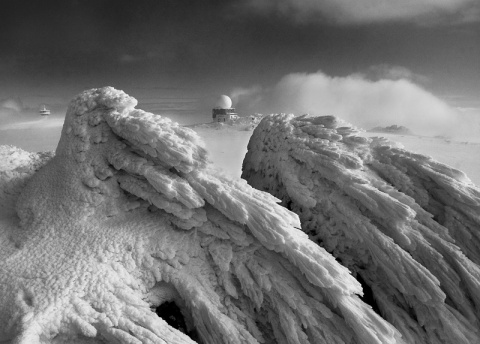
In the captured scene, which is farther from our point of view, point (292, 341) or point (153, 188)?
point (153, 188)

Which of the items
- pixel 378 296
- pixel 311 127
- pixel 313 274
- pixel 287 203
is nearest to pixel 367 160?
pixel 311 127

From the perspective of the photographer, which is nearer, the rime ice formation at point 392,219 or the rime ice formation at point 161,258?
the rime ice formation at point 161,258

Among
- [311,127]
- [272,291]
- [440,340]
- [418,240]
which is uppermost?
[311,127]

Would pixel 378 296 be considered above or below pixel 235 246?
below

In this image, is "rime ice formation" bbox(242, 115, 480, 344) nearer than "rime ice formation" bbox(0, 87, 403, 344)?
No

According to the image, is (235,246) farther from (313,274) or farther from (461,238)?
(461,238)
